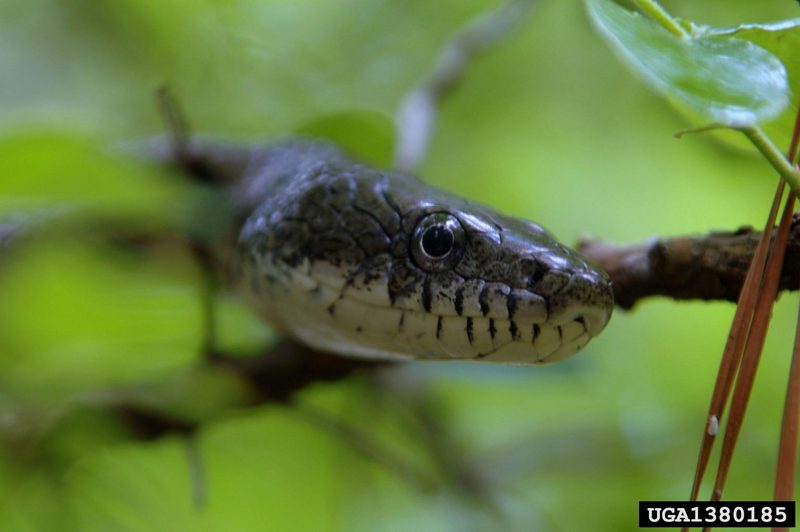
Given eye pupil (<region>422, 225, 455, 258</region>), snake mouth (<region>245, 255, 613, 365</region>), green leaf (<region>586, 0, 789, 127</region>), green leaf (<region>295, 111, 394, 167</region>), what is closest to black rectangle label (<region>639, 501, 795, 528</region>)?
snake mouth (<region>245, 255, 613, 365</region>)

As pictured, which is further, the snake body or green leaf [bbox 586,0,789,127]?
the snake body

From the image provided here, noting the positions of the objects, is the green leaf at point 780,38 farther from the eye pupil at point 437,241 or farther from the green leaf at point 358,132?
the green leaf at point 358,132

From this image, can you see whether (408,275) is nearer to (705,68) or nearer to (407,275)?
(407,275)

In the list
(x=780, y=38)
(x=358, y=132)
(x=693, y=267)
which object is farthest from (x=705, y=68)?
(x=358, y=132)

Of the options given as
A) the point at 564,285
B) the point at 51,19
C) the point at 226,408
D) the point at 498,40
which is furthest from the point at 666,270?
the point at 51,19

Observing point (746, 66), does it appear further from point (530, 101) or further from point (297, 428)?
point (530, 101)

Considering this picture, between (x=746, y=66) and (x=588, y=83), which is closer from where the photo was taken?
(x=746, y=66)

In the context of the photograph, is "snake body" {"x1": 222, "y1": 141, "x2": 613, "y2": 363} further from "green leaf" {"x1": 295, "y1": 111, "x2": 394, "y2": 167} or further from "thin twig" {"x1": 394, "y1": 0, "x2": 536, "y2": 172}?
"thin twig" {"x1": 394, "y1": 0, "x2": 536, "y2": 172}
